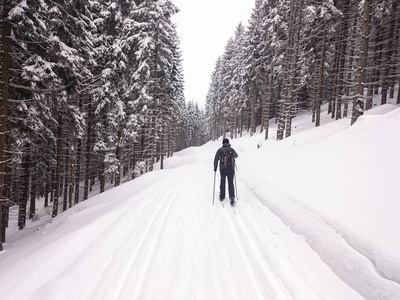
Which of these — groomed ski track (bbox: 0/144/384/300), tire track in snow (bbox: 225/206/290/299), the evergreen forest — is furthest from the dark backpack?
the evergreen forest

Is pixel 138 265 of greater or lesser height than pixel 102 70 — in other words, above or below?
below

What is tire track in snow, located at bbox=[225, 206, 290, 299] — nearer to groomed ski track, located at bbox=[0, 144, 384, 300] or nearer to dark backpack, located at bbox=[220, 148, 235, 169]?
groomed ski track, located at bbox=[0, 144, 384, 300]

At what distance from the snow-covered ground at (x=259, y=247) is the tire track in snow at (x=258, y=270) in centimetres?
2

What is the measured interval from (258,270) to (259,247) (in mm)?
893

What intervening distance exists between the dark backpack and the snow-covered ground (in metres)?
1.55

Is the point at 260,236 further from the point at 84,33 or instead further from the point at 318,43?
the point at 318,43

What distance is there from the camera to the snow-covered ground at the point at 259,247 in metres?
3.57

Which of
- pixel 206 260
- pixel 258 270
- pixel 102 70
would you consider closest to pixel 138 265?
pixel 206 260

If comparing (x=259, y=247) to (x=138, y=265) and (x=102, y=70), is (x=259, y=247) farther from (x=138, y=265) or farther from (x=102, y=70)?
(x=102, y=70)

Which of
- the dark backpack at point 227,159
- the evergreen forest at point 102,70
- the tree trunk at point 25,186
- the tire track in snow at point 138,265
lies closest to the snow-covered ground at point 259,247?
the tire track in snow at point 138,265

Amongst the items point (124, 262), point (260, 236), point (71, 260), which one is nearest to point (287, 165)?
point (260, 236)

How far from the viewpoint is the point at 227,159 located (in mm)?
8562

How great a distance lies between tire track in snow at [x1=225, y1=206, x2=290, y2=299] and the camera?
3463 mm

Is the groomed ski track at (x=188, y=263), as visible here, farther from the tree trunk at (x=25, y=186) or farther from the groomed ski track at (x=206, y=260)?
the tree trunk at (x=25, y=186)
